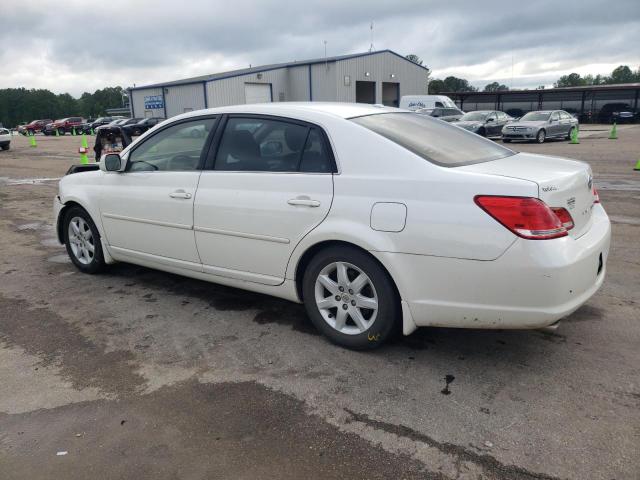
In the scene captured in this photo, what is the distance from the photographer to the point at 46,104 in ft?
365

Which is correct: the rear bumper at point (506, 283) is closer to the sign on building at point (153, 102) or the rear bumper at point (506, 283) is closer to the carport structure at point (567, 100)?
the sign on building at point (153, 102)

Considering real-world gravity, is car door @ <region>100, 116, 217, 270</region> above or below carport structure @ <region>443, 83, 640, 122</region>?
below

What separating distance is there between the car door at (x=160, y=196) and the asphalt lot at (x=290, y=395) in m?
0.51

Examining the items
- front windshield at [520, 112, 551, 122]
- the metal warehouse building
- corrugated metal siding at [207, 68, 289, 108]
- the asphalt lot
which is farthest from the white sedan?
the metal warehouse building

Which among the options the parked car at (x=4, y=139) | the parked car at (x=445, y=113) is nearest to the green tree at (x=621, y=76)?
the parked car at (x=445, y=113)

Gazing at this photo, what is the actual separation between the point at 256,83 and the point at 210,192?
1396 inches

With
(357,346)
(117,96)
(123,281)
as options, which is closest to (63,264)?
(123,281)

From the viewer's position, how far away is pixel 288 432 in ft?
8.93

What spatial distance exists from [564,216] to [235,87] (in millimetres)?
35642

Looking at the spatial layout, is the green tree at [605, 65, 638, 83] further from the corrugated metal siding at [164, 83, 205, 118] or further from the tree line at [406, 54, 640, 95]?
the corrugated metal siding at [164, 83, 205, 118]

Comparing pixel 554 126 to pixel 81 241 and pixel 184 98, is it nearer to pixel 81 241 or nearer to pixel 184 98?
pixel 81 241

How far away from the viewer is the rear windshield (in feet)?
11.2

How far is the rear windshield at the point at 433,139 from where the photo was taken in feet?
11.2

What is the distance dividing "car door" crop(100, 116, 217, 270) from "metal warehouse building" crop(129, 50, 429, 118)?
31657 mm
